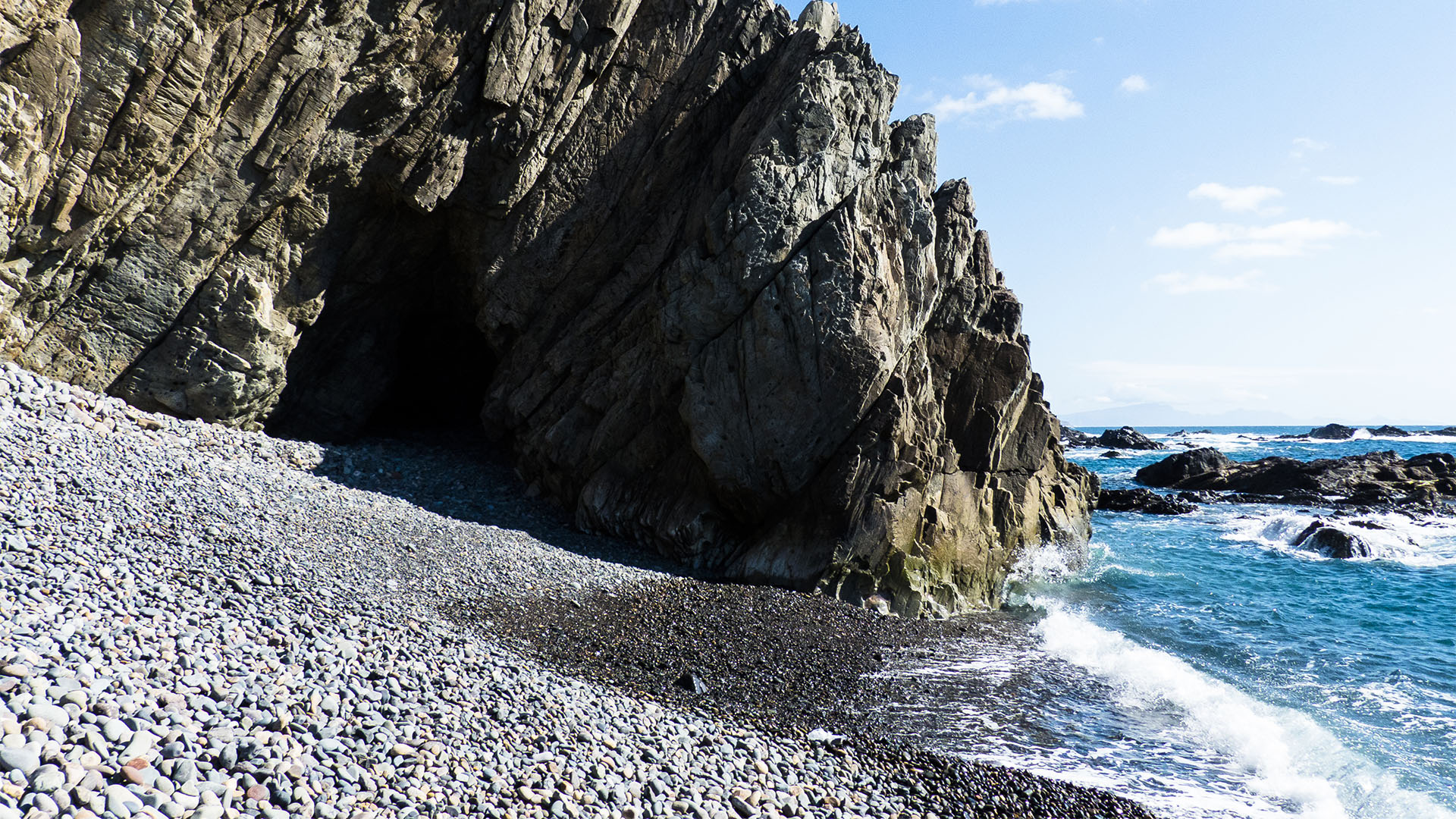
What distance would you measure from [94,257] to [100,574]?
1217cm

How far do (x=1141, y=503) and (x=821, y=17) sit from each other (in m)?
35.6

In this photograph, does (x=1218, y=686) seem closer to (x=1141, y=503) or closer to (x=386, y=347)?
(x=386, y=347)

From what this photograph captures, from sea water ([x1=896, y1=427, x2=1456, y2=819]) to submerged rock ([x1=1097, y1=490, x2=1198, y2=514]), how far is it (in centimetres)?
1483

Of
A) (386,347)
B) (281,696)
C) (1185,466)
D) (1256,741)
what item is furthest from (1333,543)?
(281,696)

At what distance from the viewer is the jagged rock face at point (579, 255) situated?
60.2ft

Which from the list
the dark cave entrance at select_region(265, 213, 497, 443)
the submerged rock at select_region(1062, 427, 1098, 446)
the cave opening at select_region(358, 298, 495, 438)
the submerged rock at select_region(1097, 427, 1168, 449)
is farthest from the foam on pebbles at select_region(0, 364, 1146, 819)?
the submerged rock at select_region(1062, 427, 1098, 446)

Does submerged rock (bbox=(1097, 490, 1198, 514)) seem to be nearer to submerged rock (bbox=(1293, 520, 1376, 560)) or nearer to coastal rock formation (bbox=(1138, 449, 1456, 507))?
coastal rock formation (bbox=(1138, 449, 1456, 507))

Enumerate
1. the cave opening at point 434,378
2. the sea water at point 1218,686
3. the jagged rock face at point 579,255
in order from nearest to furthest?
the sea water at point 1218,686, the jagged rock face at point 579,255, the cave opening at point 434,378

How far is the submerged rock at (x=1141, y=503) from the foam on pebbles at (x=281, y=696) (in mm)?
38858

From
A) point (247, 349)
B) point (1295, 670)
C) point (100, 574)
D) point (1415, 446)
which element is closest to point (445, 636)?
point (100, 574)

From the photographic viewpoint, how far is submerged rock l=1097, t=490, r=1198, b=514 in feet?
149

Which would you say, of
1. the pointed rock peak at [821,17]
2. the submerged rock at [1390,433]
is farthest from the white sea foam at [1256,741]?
the submerged rock at [1390,433]

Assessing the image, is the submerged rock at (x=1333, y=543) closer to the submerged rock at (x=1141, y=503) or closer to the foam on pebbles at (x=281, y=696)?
the submerged rock at (x=1141, y=503)

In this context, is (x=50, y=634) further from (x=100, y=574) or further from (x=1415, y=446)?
(x=1415, y=446)
